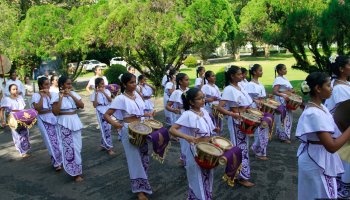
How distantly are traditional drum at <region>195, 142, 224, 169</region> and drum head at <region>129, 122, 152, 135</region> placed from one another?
1096 mm

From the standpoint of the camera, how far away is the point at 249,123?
5402 mm

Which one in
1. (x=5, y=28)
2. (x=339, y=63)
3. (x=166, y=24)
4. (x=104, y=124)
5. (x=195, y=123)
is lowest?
(x=104, y=124)

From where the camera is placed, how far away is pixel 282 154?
7473 millimetres

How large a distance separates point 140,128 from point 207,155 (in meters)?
1.41

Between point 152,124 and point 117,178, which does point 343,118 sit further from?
point 117,178

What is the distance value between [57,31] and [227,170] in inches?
686

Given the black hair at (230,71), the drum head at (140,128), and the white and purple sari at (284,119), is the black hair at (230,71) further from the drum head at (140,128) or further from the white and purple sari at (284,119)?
the white and purple sari at (284,119)

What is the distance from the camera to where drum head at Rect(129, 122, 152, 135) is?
4957 millimetres

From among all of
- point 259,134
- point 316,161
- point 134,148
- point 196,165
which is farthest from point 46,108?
point 316,161

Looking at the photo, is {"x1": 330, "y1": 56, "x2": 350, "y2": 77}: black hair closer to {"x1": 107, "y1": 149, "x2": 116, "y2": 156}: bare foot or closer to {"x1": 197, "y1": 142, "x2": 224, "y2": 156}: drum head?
{"x1": 197, "y1": 142, "x2": 224, "y2": 156}: drum head

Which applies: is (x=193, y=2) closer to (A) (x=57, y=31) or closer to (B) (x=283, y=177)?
(A) (x=57, y=31)

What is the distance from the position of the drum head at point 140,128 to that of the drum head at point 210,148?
1.09m

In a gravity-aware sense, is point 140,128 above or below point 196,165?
above

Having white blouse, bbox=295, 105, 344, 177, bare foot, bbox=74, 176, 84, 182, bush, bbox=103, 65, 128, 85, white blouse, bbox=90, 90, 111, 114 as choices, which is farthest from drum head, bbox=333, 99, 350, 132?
bush, bbox=103, 65, 128, 85
